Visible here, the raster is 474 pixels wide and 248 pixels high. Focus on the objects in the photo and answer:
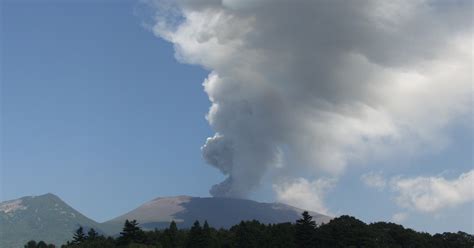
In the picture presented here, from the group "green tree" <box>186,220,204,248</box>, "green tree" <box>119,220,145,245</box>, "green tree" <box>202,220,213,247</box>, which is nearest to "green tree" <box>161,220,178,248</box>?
"green tree" <box>186,220,204,248</box>

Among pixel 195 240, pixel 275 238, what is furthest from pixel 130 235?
pixel 275 238

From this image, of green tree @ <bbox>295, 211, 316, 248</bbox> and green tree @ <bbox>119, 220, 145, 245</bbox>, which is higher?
green tree @ <bbox>295, 211, 316, 248</bbox>

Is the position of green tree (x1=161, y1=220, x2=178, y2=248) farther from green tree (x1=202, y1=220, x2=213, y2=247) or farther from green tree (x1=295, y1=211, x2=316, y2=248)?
green tree (x1=295, y1=211, x2=316, y2=248)

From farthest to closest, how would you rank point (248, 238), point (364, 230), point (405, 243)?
1. point (405, 243)
2. point (364, 230)
3. point (248, 238)

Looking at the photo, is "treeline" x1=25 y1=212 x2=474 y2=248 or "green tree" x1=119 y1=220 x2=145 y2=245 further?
"green tree" x1=119 y1=220 x2=145 y2=245

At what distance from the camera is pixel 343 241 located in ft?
453

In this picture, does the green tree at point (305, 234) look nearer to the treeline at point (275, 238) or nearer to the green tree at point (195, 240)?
the treeline at point (275, 238)

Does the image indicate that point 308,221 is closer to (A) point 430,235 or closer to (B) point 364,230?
(B) point 364,230

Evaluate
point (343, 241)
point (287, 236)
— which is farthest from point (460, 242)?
point (287, 236)


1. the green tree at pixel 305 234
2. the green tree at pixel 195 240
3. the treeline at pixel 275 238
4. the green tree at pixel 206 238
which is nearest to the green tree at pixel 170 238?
the treeline at pixel 275 238

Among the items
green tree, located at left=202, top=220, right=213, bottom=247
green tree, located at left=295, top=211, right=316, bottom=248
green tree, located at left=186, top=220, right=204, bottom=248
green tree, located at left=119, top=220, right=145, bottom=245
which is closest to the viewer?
green tree, located at left=186, top=220, right=204, bottom=248

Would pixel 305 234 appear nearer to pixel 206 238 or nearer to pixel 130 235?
pixel 206 238

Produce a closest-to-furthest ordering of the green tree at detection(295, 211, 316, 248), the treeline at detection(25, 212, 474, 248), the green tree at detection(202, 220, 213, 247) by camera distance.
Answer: the green tree at detection(202, 220, 213, 247) → the treeline at detection(25, 212, 474, 248) → the green tree at detection(295, 211, 316, 248)

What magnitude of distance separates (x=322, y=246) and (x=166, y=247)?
1546 inches
